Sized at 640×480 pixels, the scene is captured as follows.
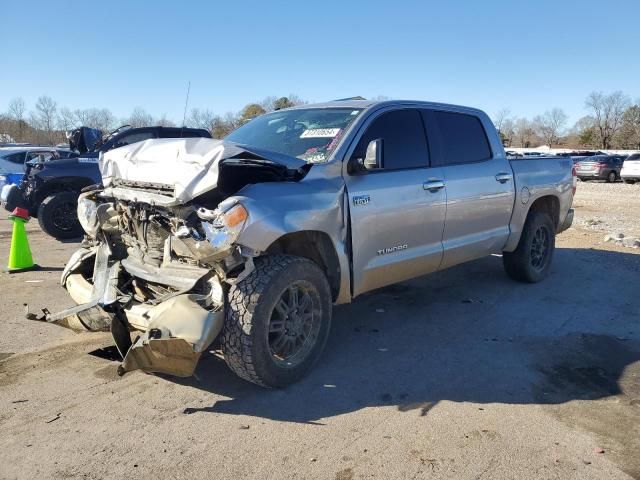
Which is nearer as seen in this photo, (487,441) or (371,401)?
(487,441)

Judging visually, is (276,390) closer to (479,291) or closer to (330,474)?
(330,474)

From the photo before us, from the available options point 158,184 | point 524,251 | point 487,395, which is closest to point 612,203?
point 524,251

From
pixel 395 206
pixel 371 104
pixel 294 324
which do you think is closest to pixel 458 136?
pixel 371 104

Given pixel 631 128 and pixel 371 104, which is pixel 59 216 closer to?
pixel 371 104

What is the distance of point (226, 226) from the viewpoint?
338cm

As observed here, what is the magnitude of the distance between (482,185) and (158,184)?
10.8ft

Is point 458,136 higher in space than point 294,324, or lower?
higher

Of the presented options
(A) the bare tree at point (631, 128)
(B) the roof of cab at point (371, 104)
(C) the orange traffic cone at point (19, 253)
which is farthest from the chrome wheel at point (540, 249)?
(A) the bare tree at point (631, 128)

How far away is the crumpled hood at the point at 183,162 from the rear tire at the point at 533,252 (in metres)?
3.62

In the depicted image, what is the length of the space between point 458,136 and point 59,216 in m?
7.36

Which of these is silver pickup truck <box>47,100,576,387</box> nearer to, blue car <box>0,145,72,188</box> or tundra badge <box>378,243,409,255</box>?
tundra badge <box>378,243,409,255</box>

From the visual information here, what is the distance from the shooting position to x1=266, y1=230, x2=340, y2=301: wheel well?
3.93 metres

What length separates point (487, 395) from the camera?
3787 millimetres

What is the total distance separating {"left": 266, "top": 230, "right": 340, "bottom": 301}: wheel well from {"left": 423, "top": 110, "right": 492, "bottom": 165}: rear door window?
1735 millimetres
